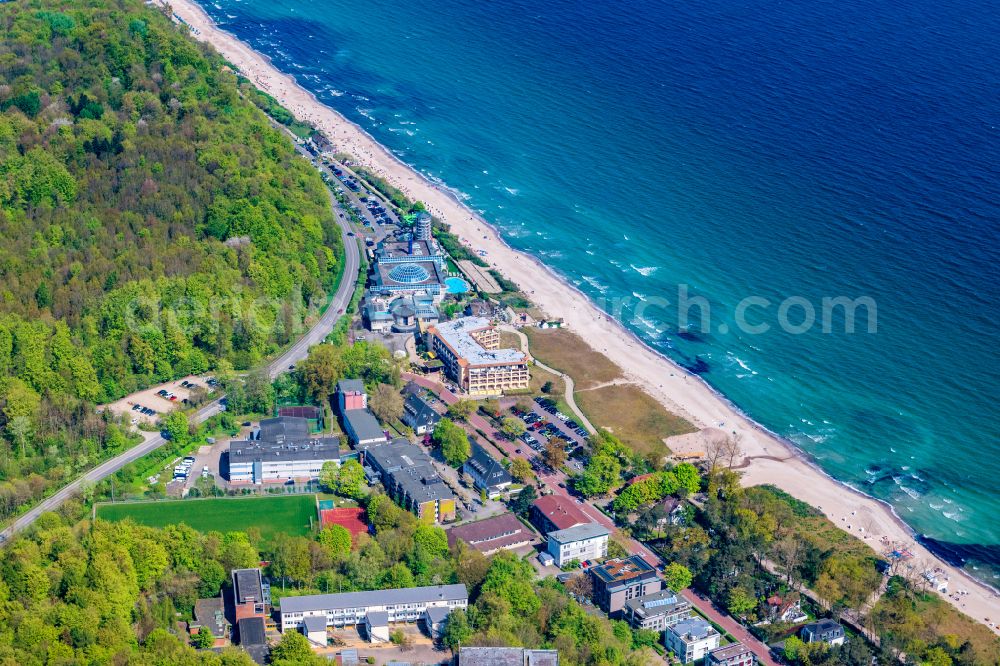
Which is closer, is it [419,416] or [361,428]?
[361,428]

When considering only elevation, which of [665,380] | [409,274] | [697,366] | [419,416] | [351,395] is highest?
[409,274]

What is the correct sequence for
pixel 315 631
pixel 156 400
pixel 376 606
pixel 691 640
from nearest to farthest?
pixel 315 631 → pixel 376 606 → pixel 691 640 → pixel 156 400

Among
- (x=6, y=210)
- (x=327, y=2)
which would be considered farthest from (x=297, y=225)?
(x=327, y=2)

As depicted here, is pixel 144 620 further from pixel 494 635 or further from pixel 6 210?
pixel 6 210

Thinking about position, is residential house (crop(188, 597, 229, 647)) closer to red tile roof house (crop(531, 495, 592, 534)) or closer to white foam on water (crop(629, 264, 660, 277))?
red tile roof house (crop(531, 495, 592, 534))

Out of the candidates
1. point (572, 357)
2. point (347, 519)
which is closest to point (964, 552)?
point (572, 357)

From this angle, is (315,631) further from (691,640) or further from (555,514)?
(691,640)
